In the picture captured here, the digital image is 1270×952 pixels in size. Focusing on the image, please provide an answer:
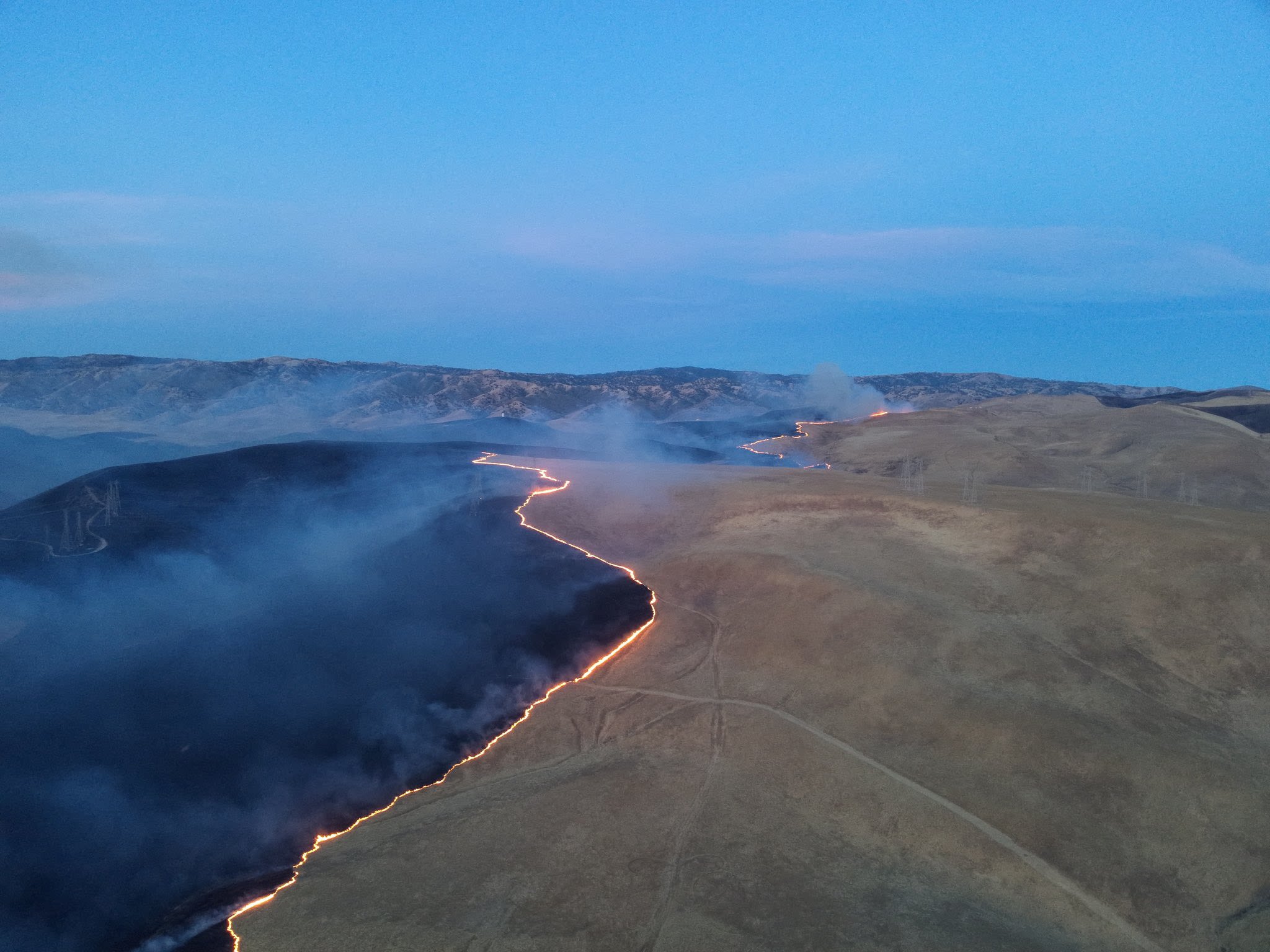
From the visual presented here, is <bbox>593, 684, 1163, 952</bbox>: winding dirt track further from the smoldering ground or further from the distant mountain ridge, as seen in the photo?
the distant mountain ridge

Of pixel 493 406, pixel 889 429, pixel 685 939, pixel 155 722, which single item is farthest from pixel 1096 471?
pixel 493 406

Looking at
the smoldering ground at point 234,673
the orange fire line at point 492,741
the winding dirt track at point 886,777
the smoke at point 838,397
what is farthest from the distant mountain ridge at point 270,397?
the winding dirt track at point 886,777

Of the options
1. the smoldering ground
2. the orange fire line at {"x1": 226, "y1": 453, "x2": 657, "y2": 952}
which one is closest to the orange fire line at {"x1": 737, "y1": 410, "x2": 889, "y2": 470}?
the orange fire line at {"x1": 226, "y1": 453, "x2": 657, "y2": 952}

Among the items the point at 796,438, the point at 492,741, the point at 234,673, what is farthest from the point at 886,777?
the point at 796,438

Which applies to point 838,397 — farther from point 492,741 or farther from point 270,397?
point 492,741

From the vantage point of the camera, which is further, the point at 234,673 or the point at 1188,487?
the point at 1188,487

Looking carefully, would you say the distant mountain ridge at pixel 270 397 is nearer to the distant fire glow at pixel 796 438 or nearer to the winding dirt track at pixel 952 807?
the distant fire glow at pixel 796 438
